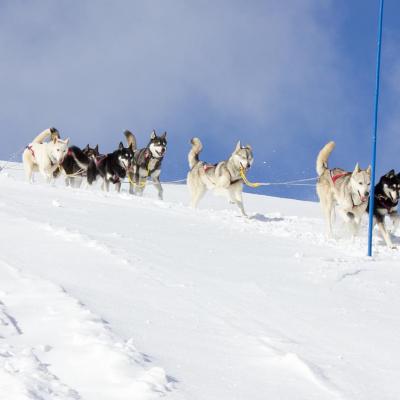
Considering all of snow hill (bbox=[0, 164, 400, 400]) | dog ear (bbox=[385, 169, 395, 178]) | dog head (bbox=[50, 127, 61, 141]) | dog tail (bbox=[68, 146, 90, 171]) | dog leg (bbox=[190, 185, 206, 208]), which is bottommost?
snow hill (bbox=[0, 164, 400, 400])

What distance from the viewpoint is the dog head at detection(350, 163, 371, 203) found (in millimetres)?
8570

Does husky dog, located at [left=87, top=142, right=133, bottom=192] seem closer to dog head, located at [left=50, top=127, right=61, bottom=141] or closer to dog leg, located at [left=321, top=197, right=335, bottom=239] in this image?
dog head, located at [left=50, top=127, right=61, bottom=141]

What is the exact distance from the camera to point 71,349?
259cm

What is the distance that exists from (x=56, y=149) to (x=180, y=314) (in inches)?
334

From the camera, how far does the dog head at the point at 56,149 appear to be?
456 inches

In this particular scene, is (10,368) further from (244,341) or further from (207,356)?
(244,341)

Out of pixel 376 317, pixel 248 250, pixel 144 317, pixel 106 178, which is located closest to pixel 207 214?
pixel 248 250

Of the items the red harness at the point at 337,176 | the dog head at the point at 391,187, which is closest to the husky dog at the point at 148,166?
the red harness at the point at 337,176

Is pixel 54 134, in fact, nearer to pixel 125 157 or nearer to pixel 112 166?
pixel 112 166

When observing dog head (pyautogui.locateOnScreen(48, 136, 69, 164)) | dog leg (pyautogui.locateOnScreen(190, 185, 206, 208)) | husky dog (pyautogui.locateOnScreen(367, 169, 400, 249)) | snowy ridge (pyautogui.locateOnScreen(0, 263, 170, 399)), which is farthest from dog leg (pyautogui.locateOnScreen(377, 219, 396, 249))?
snowy ridge (pyautogui.locateOnScreen(0, 263, 170, 399))

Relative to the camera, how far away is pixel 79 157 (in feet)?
40.7

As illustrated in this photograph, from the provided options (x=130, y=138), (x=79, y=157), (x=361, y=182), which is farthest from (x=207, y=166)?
(x=361, y=182)

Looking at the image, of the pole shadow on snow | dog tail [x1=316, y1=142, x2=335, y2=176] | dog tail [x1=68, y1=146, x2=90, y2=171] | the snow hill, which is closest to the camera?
the snow hill

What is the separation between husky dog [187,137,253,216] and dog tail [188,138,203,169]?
0.33 metres
